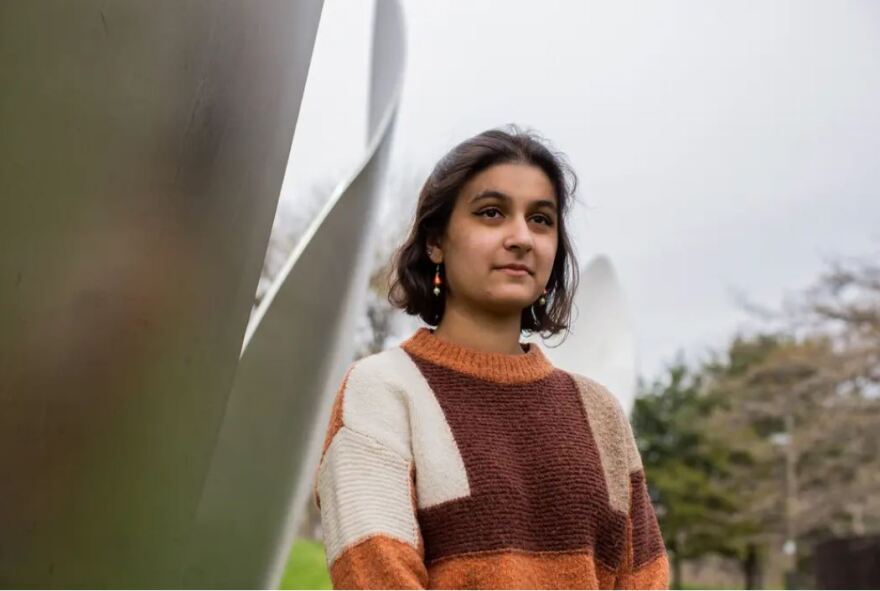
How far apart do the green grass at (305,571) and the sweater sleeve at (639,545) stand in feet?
29.7

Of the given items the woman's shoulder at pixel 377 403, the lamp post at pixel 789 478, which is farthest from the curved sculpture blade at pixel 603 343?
the lamp post at pixel 789 478

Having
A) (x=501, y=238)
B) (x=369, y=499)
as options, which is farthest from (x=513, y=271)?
(x=369, y=499)

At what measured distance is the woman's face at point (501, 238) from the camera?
5.12 ft

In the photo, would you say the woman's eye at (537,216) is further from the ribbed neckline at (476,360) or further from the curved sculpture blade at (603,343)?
the curved sculpture blade at (603,343)

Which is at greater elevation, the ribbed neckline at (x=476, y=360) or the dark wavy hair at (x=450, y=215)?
the dark wavy hair at (x=450, y=215)

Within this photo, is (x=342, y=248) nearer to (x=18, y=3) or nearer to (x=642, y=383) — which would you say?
(x=18, y=3)

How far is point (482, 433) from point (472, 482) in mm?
85

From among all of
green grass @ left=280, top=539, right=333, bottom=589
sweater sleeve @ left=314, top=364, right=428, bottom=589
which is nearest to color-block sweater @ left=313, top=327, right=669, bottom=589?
sweater sleeve @ left=314, top=364, right=428, bottom=589

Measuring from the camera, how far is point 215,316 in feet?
6.88

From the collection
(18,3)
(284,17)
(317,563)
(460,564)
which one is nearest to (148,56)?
(18,3)

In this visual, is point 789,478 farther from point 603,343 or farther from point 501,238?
point 501,238

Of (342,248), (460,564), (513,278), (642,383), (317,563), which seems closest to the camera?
(460,564)

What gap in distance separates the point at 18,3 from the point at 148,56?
0.24 m

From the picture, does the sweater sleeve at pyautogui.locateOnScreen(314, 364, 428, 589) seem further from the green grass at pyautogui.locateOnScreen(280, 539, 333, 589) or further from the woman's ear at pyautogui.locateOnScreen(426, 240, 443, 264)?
the green grass at pyautogui.locateOnScreen(280, 539, 333, 589)
